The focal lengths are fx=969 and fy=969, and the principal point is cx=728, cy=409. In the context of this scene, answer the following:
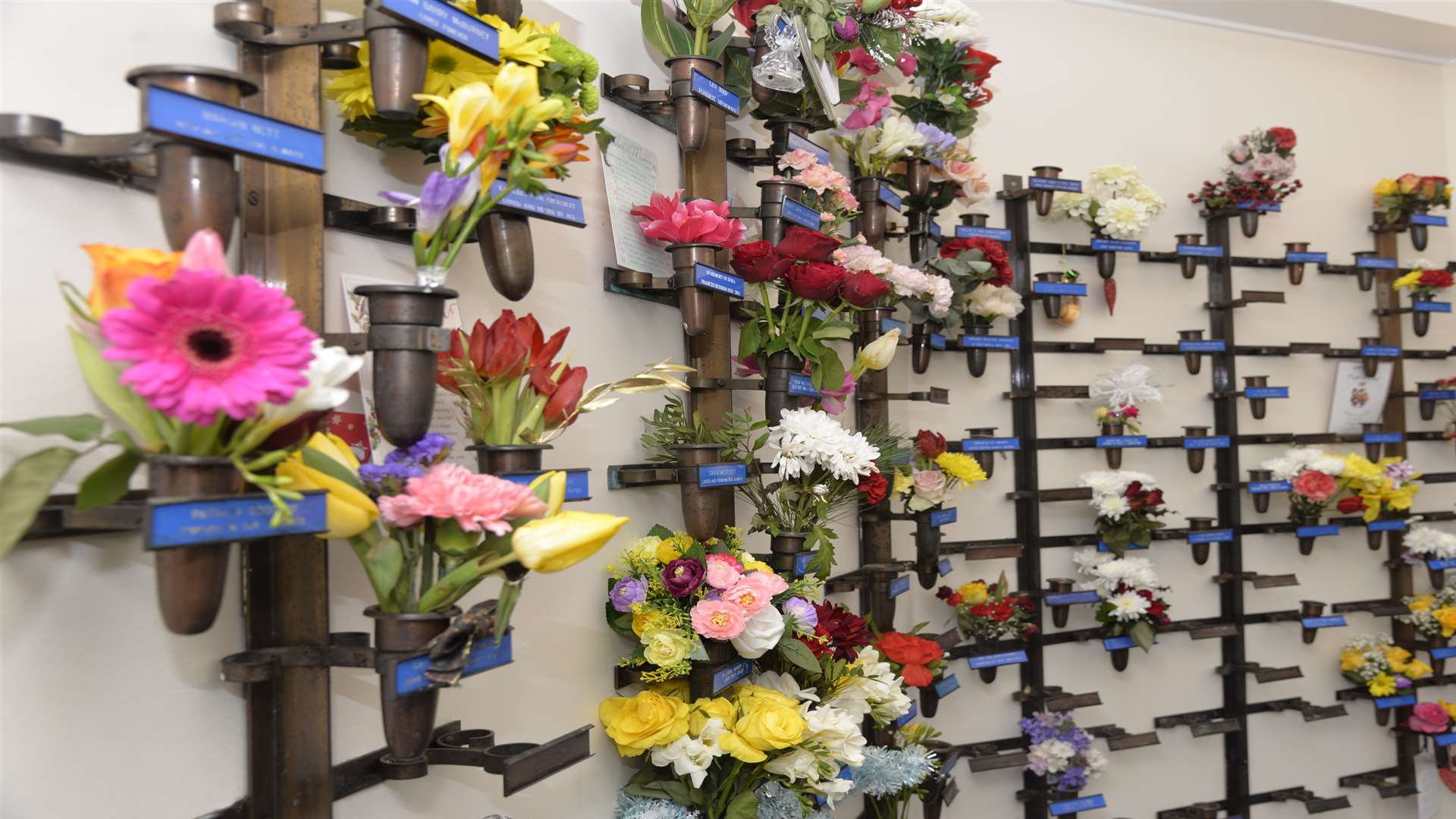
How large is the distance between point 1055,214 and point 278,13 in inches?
114

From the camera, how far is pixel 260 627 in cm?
122

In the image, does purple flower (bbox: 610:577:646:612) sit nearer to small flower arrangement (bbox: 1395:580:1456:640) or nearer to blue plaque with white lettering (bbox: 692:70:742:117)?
blue plaque with white lettering (bbox: 692:70:742:117)

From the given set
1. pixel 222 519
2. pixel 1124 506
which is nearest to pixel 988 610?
pixel 1124 506

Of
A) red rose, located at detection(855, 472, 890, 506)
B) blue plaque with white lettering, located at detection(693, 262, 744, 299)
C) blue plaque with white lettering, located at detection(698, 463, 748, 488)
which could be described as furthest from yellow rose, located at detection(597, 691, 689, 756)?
blue plaque with white lettering, located at detection(693, 262, 744, 299)

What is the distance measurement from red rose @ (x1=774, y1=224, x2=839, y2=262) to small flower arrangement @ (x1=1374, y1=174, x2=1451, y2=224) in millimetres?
3203

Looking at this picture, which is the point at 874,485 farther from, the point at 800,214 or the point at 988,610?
the point at 988,610

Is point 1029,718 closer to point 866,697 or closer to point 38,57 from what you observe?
point 866,697

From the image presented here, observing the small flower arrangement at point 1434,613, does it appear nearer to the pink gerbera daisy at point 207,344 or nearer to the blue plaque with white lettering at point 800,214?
the blue plaque with white lettering at point 800,214

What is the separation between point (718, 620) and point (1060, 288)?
2157mm

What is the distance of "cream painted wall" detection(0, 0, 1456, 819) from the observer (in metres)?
1.04

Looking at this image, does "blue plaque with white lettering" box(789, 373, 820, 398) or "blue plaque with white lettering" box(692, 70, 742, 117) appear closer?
"blue plaque with white lettering" box(692, 70, 742, 117)

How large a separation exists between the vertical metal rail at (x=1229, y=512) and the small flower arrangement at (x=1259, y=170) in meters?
0.12

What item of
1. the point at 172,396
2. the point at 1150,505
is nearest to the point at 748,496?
the point at 172,396

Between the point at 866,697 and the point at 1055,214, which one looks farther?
the point at 1055,214
